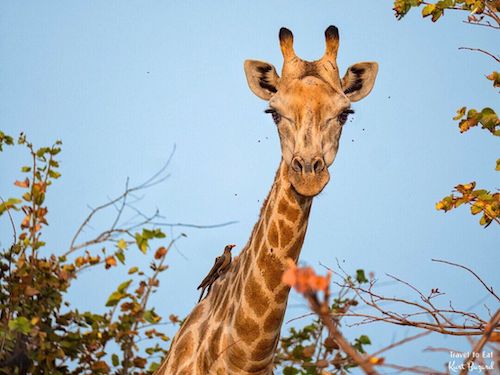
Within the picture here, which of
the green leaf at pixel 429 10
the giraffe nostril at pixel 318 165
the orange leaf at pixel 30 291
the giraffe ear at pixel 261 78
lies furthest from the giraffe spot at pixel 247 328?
the green leaf at pixel 429 10

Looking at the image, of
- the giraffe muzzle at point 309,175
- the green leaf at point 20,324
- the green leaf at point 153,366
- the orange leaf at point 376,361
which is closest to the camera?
the orange leaf at point 376,361

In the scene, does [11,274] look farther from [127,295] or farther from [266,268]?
[266,268]

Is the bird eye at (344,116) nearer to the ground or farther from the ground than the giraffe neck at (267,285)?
farther from the ground

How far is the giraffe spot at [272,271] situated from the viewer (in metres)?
4.44

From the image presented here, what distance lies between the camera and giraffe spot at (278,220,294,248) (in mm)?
4402

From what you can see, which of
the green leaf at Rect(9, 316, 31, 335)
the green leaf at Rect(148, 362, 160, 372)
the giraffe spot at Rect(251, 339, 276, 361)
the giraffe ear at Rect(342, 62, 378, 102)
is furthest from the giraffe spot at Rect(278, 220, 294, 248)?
the green leaf at Rect(148, 362, 160, 372)

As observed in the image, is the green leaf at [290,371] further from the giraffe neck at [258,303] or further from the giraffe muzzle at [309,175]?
the giraffe muzzle at [309,175]

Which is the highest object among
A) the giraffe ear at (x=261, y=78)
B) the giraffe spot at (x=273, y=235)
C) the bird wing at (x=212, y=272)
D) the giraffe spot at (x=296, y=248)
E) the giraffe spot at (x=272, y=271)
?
the giraffe ear at (x=261, y=78)

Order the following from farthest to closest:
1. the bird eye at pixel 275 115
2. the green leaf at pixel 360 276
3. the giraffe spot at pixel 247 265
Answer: the green leaf at pixel 360 276 → the giraffe spot at pixel 247 265 → the bird eye at pixel 275 115

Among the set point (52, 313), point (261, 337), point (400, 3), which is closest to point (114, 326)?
point (52, 313)

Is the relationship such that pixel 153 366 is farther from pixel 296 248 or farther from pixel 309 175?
pixel 309 175

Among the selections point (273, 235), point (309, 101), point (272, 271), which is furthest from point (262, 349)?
point (309, 101)

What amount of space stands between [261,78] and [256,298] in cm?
187

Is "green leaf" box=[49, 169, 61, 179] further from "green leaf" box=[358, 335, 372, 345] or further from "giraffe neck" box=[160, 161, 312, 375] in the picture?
"green leaf" box=[358, 335, 372, 345]
